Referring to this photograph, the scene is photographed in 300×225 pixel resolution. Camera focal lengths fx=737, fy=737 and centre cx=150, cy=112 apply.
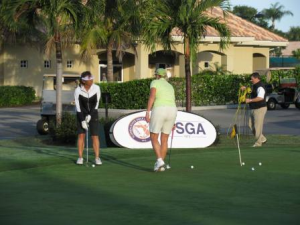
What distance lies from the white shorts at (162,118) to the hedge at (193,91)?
74.2ft

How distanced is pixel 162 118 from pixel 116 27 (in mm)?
24230

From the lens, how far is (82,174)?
1221cm

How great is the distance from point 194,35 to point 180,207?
41.4 feet

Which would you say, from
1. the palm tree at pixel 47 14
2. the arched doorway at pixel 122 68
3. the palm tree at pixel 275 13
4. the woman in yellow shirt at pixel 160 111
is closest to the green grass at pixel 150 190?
A: the woman in yellow shirt at pixel 160 111

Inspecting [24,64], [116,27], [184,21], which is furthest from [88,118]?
[24,64]

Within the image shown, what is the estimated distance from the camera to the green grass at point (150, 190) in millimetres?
8367

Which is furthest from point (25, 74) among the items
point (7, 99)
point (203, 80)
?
point (203, 80)

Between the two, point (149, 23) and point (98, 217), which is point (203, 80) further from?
point (98, 217)

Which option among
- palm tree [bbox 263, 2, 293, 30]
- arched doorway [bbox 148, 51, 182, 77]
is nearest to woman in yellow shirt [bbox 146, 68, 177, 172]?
arched doorway [bbox 148, 51, 182, 77]

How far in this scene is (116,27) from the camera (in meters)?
36.0

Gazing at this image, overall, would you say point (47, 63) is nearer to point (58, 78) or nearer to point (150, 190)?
point (58, 78)

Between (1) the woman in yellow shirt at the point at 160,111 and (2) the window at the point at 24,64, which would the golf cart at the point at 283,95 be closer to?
(2) the window at the point at 24,64

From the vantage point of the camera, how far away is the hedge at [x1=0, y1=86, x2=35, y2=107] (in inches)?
1622

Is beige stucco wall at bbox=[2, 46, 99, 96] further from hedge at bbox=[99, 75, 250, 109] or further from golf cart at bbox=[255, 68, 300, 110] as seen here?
golf cart at bbox=[255, 68, 300, 110]
